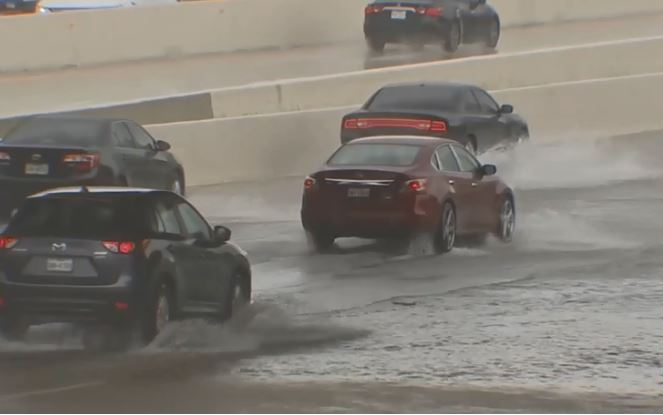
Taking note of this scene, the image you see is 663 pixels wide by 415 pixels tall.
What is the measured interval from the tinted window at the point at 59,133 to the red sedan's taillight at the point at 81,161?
0.39 metres

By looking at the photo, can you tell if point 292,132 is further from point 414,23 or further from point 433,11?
point 433,11

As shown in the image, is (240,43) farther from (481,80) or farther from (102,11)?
(481,80)

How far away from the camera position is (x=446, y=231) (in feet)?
67.3

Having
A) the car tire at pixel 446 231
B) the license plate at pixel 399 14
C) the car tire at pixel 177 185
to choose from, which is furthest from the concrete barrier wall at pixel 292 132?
the car tire at pixel 446 231

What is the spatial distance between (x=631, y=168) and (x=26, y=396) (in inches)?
822

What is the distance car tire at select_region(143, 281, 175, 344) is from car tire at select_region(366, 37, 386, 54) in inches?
1002

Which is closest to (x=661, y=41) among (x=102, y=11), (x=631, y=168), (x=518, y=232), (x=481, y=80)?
(x=481, y=80)

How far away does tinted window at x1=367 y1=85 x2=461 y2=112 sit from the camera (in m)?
26.7

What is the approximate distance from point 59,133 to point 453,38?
18900 millimetres

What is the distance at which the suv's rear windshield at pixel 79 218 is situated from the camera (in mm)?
14055

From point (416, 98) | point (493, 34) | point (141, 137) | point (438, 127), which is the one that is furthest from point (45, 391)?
point (493, 34)

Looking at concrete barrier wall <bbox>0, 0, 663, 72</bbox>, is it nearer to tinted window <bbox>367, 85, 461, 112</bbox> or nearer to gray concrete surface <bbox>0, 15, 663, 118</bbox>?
gray concrete surface <bbox>0, 15, 663, 118</bbox>

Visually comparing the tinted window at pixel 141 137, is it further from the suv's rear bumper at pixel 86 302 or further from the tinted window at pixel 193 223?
the suv's rear bumper at pixel 86 302

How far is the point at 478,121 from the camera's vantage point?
91.3ft
